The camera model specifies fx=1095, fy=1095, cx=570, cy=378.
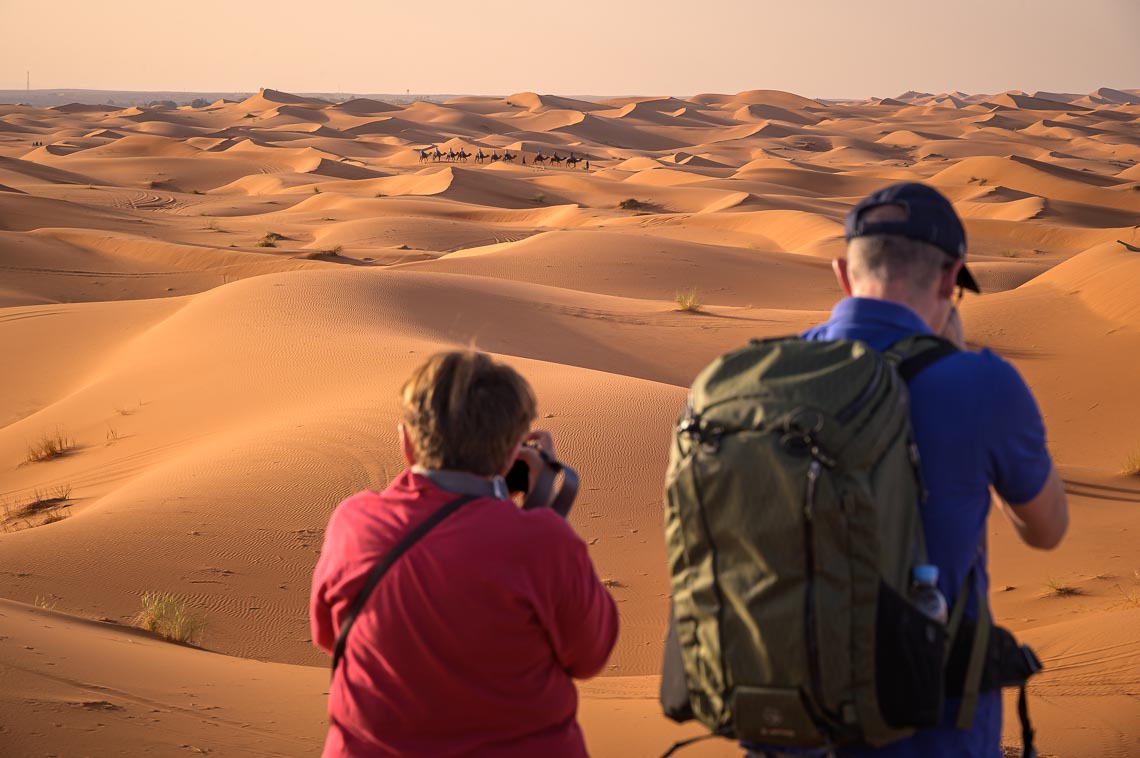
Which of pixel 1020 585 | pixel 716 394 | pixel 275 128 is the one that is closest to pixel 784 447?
pixel 716 394

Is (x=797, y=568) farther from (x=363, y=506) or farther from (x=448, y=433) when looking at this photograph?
(x=363, y=506)

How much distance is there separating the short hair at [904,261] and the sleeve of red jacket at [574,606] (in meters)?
0.86

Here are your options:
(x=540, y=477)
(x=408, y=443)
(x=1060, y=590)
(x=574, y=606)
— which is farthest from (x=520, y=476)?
(x=1060, y=590)

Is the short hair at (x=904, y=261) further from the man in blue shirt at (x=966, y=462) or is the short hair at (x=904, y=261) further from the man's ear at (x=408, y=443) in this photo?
the man's ear at (x=408, y=443)

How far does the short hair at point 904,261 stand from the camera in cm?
230

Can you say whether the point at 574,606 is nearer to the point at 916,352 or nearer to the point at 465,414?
the point at 465,414

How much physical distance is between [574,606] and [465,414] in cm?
44

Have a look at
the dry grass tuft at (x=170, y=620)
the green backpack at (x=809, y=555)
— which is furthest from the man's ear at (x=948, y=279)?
the dry grass tuft at (x=170, y=620)

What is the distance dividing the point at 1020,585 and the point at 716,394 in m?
5.51

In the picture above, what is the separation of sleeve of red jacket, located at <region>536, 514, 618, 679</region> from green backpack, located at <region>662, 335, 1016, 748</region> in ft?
0.80

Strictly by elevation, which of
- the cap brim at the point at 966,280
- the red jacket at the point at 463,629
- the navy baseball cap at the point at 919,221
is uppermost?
the navy baseball cap at the point at 919,221

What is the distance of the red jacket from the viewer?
7.06ft

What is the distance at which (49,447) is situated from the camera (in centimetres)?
1006

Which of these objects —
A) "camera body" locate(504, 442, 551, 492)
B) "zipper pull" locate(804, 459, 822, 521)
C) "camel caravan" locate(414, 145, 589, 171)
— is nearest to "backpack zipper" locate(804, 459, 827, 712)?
"zipper pull" locate(804, 459, 822, 521)
